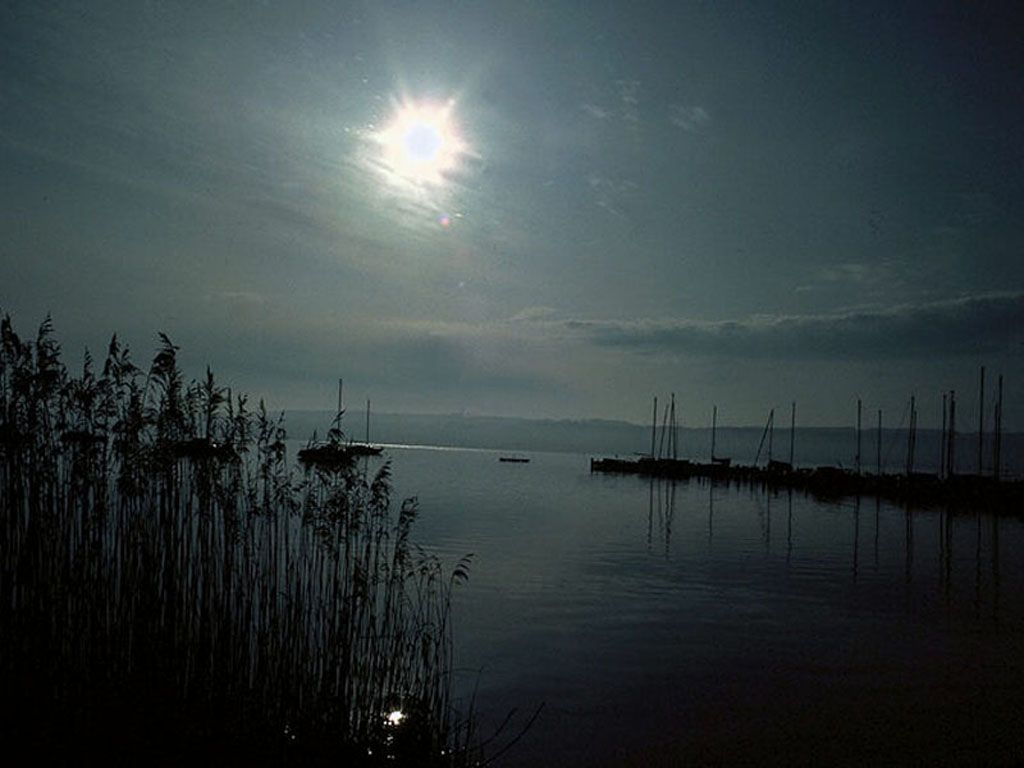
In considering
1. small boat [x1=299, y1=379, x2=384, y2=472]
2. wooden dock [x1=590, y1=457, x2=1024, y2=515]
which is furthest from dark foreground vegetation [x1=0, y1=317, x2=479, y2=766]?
wooden dock [x1=590, y1=457, x2=1024, y2=515]

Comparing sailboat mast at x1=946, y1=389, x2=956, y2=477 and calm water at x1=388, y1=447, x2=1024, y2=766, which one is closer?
calm water at x1=388, y1=447, x2=1024, y2=766

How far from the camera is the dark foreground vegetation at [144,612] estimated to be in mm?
5816

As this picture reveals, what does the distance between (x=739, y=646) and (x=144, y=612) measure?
35.1 feet

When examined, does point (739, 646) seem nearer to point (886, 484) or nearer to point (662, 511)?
point (662, 511)

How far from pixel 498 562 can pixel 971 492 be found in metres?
51.2

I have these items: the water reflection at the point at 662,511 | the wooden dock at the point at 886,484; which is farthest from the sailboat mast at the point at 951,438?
the water reflection at the point at 662,511

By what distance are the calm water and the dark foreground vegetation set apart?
2.92 m

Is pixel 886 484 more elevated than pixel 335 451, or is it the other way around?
pixel 335 451

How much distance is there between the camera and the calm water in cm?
897

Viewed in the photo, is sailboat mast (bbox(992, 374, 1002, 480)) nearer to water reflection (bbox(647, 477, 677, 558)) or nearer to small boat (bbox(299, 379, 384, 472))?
water reflection (bbox(647, 477, 677, 558))

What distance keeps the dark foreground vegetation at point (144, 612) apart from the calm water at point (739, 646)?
9.58 ft

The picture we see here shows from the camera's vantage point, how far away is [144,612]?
6.21 meters

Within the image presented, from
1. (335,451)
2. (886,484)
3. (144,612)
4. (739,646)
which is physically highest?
(335,451)

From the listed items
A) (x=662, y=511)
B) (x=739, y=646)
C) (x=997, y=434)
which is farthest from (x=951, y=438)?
(x=739, y=646)
